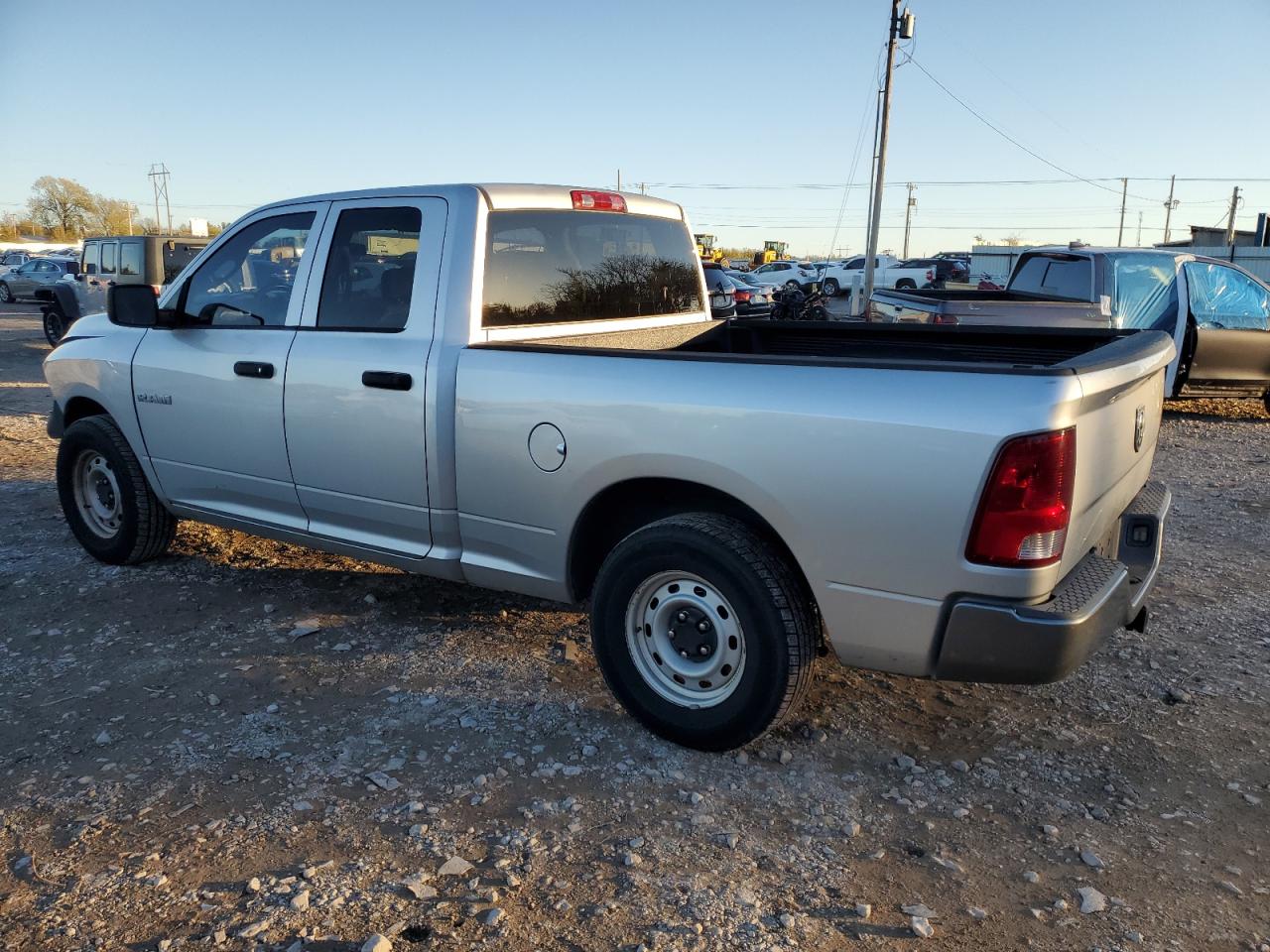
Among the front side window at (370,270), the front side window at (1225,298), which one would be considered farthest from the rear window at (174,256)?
the front side window at (1225,298)

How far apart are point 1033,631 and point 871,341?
7.97 ft

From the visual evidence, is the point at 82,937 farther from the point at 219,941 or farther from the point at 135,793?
the point at 135,793

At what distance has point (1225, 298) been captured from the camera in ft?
33.0

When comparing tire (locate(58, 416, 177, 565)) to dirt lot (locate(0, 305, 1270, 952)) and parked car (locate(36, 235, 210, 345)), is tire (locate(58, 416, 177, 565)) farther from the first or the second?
parked car (locate(36, 235, 210, 345))

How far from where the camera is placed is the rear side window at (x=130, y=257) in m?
16.0

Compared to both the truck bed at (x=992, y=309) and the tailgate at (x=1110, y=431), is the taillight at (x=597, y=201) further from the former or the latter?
the truck bed at (x=992, y=309)

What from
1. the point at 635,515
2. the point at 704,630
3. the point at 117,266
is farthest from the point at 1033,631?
the point at 117,266

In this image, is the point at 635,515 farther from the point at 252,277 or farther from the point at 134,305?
the point at 134,305

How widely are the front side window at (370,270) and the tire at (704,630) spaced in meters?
1.49

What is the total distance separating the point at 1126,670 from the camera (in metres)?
4.04

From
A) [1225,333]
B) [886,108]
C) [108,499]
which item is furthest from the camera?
[886,108]

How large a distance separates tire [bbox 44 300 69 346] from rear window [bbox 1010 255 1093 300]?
15651 mm

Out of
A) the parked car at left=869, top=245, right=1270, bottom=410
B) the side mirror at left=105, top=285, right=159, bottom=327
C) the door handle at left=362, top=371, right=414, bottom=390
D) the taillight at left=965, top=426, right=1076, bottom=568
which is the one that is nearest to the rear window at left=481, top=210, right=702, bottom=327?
the door handle at left=362, top=371, right=414, bottom=390

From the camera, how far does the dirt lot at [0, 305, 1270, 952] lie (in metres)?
2.52
